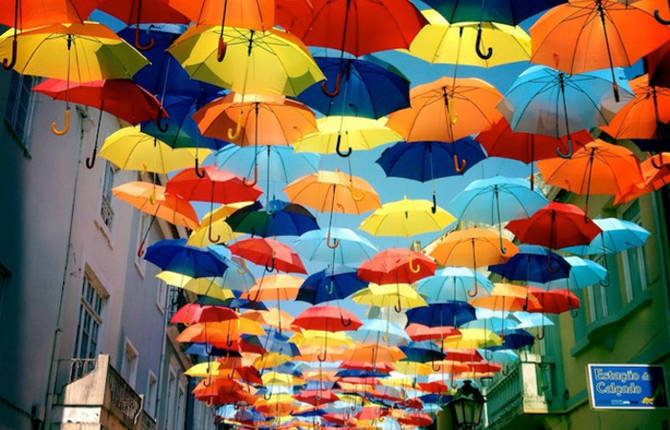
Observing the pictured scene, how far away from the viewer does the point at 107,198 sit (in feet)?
60.8

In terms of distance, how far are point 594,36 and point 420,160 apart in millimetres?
3995

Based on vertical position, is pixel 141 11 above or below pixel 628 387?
above

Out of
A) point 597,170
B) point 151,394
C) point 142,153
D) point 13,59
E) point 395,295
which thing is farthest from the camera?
point 151,394

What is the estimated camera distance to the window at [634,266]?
16.3 m

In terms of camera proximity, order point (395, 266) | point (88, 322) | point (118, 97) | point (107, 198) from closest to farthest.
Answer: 1. point (118, 97)
2. point (395, 266)
3. point (88, 322)
4. point (107, 198)

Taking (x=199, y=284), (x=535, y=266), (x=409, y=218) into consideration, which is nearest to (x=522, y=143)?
(x=409, y=218)

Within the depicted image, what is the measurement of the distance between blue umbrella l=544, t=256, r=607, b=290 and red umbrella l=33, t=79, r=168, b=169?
866 centimetres

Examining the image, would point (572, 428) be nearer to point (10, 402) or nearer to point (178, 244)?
point (178, 244)

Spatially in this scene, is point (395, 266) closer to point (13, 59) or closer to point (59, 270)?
point (59, 270)

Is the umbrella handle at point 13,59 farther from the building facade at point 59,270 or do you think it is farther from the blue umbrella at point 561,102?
the blue umbrella at point 561,102

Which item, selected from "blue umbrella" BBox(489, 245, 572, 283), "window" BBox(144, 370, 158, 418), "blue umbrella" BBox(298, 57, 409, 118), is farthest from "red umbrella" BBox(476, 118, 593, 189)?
"window" BBox(144, 370, 158, 418)

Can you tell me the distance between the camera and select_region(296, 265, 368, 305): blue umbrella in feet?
50.2

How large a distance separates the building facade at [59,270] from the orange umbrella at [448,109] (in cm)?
599

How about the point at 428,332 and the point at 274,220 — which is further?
the point at 428,332
